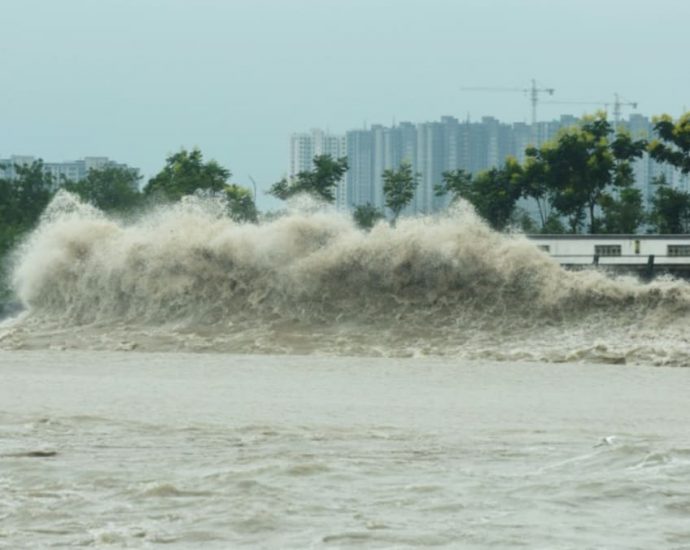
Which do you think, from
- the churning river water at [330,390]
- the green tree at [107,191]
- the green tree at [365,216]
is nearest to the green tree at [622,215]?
the green tree at [365,216]

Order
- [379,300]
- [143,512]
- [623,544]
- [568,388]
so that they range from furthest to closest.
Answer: [379,300]
[568,388]
[143,512]
[623,544]

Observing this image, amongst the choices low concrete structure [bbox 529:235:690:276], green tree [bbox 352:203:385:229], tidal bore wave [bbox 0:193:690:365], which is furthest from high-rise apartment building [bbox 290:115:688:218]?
tidal bore wave [bbox 0:193:690:365]

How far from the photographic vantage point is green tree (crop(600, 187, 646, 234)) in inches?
2562

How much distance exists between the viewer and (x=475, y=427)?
53.4ft

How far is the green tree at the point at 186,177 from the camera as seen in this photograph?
69.1 metres

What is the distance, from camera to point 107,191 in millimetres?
70812

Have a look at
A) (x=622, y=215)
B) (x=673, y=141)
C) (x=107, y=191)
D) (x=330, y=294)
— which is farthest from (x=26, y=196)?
(x=330, y=294)

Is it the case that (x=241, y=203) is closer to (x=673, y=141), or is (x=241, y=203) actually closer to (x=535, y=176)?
(x=535, y=176)

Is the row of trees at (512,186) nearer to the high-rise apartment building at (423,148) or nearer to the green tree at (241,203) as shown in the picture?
the green tree at (241,203)

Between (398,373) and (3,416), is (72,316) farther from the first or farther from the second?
(3,416)

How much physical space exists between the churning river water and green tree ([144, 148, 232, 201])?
38016 millimetres

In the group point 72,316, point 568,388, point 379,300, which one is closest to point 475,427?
point 568,388

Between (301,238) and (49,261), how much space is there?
4194mm

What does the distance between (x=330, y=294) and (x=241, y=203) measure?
4478 cm
